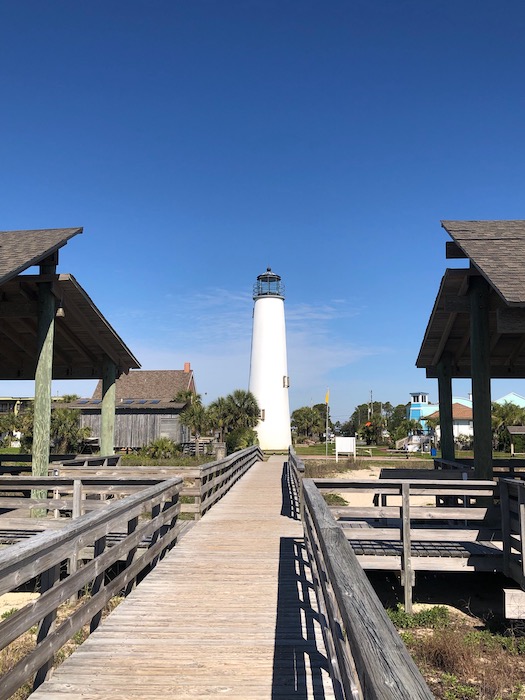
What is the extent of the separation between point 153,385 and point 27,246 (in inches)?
1432

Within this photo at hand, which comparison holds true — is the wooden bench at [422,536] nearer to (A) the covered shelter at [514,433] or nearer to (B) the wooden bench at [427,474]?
(B) the wooden bench at [427,474]

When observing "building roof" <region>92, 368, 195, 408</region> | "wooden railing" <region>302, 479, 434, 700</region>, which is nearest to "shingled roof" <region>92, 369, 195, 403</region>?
"building roof" <region>92, 368, 195, 408</region>

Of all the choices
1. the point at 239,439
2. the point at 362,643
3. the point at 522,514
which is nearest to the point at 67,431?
the point at 239,439

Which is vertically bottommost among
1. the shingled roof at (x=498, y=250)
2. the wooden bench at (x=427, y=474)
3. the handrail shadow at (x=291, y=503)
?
the handrail shadow at (x=291, y=503)

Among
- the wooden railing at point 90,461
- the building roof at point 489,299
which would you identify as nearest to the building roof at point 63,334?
the wooden railing at point 90,461

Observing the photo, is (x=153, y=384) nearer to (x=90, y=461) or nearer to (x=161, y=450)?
(x=161, y=450)

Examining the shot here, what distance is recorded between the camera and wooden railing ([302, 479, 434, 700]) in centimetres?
188

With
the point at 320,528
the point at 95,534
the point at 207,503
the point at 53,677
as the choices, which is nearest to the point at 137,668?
the point at 53,677

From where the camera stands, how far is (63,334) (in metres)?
13.5

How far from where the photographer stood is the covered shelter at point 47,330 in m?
10.5

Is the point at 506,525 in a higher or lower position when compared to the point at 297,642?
higher

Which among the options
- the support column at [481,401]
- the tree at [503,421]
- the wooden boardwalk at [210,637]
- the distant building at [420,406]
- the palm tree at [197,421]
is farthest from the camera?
the distant building at [420,406]

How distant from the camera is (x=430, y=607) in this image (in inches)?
313

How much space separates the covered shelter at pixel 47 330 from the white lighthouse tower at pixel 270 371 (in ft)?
88.5
